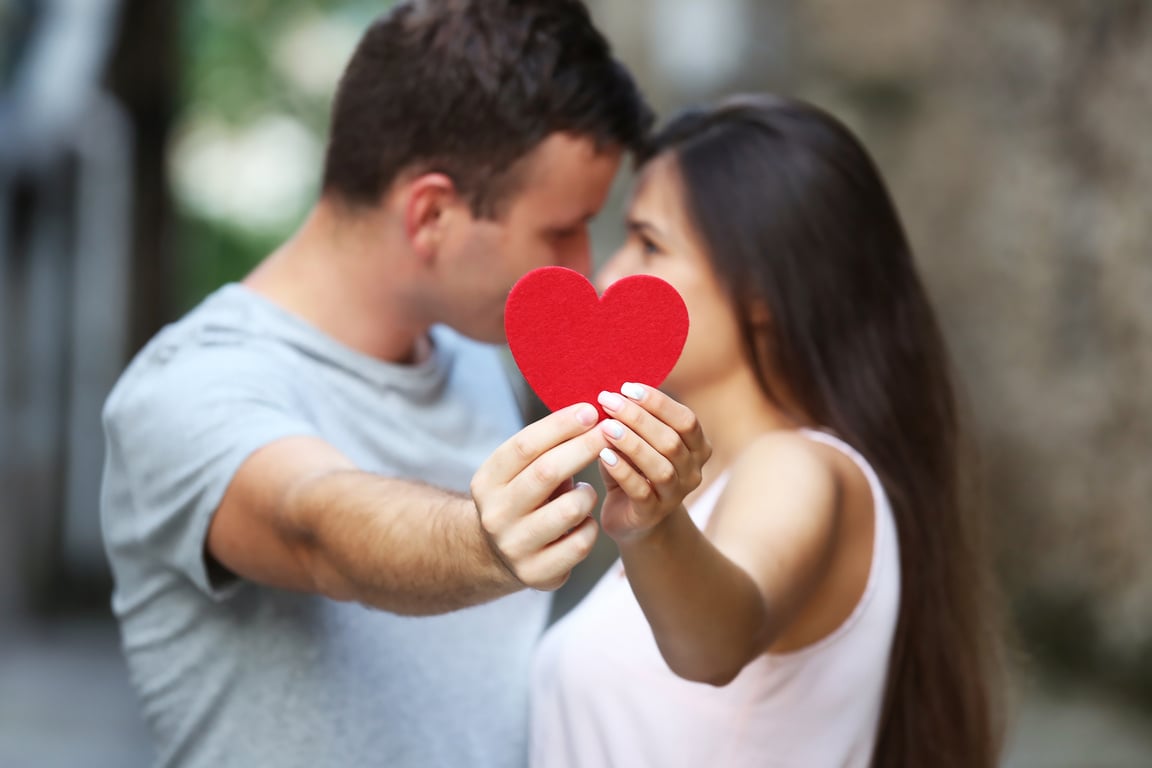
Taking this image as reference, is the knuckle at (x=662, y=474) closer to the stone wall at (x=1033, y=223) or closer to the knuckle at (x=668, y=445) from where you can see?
the knuckle at (x=668, y=445)

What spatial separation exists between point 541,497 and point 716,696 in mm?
746

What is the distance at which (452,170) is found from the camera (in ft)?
6.40

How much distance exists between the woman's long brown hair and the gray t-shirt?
2.01ft

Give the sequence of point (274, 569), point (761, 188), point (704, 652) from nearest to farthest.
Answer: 1. point (704, 652)
2. point (274, 569)
3. point (761, 188)

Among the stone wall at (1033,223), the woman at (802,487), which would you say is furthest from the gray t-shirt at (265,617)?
the stone wall at (1033,223)

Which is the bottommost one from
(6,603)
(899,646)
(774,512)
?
(6,603)

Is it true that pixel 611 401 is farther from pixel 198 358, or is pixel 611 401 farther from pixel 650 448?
pixel 198 358

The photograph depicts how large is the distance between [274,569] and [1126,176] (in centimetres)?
359

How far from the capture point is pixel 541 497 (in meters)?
1.13

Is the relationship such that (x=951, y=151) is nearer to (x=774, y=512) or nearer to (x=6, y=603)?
(x=774, y=512)

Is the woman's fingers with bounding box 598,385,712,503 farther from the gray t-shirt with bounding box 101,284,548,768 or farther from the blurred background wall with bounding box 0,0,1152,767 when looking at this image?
the blurred background wall with bounding box 0,0,1152,767

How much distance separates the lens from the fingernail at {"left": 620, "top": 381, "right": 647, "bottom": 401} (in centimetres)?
116

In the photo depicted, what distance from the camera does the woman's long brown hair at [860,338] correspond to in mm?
1956

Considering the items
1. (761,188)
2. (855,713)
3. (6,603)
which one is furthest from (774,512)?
(6,603)
